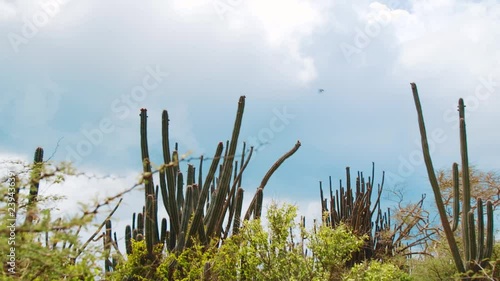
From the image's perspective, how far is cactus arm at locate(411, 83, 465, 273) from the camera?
7.22 m

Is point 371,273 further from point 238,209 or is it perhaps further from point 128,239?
point 128,239

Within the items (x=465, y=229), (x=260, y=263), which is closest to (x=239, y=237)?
(x=260, y=263)

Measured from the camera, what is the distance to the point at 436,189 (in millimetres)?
7465

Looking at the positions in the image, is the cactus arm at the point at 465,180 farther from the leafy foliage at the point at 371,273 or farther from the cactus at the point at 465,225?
the leafy foliage at the point at 371,273

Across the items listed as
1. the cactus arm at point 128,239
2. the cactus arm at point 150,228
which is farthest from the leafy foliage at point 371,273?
the cactus arm at point 128,239

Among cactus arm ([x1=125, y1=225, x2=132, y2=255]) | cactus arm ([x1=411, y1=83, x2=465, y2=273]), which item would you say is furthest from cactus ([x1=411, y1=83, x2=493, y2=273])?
cactus arm ([x1=125, y1=225, x2=132, y2=255])

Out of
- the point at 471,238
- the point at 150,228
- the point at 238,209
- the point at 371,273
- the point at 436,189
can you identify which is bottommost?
the point at 371,273

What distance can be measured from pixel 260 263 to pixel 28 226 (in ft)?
16.9

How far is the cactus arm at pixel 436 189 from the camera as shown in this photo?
7.22 metres

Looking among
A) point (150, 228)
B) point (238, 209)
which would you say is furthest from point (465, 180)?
point (150, 228)

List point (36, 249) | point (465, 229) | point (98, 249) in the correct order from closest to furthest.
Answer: point (36, 249) → point (98, 249) → point (465, 229)

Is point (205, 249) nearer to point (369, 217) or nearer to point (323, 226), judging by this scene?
point (323, 226)

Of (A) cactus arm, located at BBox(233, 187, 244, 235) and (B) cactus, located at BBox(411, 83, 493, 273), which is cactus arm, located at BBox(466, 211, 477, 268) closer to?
(B) cactus, located at BBox(411, 83, 493, 273)

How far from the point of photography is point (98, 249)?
106 inches
